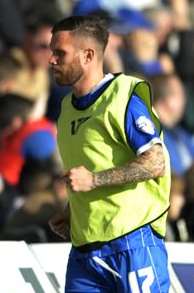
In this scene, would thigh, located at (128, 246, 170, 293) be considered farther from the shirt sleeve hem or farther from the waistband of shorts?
the shirt sleeve hem

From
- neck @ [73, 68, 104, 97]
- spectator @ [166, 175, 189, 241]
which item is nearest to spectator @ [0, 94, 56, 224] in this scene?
spectator @ [166, 175, 189, 241]

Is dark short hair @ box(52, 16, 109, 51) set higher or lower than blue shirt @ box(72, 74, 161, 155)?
higher

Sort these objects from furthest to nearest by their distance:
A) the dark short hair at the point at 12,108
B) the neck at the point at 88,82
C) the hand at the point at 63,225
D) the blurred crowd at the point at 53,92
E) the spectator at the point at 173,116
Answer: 1. the spectator at the point at 173,116
2. the dark short hair at the point at 12,108
3. the blurred crowd at the point at 53,92
4. the hand at the point at 63,225
5. the neck at the point at 88,82

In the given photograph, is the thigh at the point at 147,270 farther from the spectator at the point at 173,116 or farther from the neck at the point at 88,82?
the spectator at the point at 173,116

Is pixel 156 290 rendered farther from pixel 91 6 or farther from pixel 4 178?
pixel 91 6

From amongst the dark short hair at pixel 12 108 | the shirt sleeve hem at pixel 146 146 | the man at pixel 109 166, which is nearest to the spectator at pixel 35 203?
the dark short hair at pixel 12 108

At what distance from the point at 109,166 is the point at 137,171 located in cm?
19

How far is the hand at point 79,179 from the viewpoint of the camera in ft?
17.9

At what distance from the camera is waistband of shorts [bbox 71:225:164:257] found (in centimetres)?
578

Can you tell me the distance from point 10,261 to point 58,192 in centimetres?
240

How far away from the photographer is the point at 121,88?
228 inches

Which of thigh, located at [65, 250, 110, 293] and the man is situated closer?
the man

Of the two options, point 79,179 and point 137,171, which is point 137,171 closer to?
point 137,171

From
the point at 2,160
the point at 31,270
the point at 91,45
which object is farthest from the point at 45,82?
the point at 91,45
